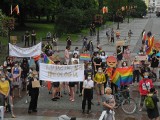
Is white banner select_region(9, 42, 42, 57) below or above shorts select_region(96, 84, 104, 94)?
above

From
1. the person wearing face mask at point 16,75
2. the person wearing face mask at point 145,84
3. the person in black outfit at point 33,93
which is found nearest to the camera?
the person wearing face mask at point 145,84

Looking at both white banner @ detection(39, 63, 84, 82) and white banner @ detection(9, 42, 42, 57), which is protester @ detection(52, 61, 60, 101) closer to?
white banner @ detection(39, 63, 84, 82)

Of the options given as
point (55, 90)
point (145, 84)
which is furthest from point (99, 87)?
point (145, 84)

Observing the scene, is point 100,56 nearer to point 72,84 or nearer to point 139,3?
point 72,84

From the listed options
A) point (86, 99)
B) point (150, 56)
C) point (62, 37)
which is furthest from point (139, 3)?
point (86, 99)

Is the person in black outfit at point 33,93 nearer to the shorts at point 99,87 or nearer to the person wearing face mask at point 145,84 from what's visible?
the shorts at point 99,87

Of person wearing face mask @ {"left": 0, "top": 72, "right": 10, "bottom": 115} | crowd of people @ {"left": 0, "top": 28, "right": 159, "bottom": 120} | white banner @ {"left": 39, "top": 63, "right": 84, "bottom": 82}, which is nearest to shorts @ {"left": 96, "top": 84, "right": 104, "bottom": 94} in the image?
crowd of people @ {"left": 0, "top": 28, "right": 159, "bottom": 120}

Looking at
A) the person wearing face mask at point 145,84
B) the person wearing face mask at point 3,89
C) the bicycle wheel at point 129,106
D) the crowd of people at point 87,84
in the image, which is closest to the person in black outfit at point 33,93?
the crowd of people at point 87,84

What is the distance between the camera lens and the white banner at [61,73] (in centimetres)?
1620

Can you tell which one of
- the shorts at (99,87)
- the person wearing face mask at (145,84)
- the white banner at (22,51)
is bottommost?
the shorts at (99,87)

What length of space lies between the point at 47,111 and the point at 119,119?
288 cm

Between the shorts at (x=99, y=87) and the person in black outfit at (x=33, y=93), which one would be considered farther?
the shorts at (x=99, y=87)

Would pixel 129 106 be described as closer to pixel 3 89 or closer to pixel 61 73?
pixel 61 73

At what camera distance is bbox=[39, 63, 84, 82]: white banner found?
16203 millimetres
